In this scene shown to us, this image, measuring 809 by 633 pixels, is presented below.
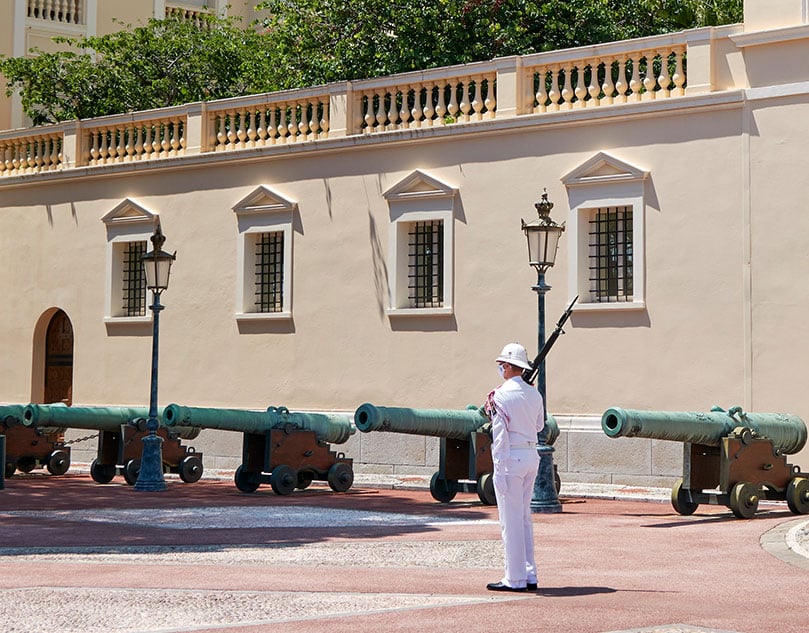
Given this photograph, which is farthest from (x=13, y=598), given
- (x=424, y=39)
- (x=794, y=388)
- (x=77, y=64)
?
(x=77, y=64)

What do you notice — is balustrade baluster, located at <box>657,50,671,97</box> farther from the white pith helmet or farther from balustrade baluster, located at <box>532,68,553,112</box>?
the white pith helmet

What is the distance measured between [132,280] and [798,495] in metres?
14.2

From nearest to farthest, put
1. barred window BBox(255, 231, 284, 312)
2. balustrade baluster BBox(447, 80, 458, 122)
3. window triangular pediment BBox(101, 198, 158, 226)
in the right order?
balustrade baluster BBox(447, 80, 458, 122) < barred window BBox(255, 231, 284, 312) < window triangular pediment BBox(101, 198, 158, 226)

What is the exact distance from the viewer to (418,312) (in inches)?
923

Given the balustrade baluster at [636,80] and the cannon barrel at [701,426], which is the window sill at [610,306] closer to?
the balustrade baluster at [636,80]

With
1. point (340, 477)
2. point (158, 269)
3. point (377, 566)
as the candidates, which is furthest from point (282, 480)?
point (377, 566)

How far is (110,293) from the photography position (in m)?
27.4

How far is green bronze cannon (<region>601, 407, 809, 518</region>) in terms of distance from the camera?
52.5 feet

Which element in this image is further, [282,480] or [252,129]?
[252,129]

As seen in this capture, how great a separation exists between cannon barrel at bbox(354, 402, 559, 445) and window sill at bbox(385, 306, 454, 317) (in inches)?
170

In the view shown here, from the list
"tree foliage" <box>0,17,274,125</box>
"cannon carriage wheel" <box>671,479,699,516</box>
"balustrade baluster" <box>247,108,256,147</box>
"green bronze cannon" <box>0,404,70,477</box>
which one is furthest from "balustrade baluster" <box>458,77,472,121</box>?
"tree foliage" <box>0,17,274,125</box>

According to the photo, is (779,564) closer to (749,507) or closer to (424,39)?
(749,507)

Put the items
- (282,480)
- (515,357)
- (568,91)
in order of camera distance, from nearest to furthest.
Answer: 1. (515,357)
2. (282,480)
3. (568,91)

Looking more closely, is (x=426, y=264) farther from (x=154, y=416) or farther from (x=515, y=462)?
(x=515, y=462)
